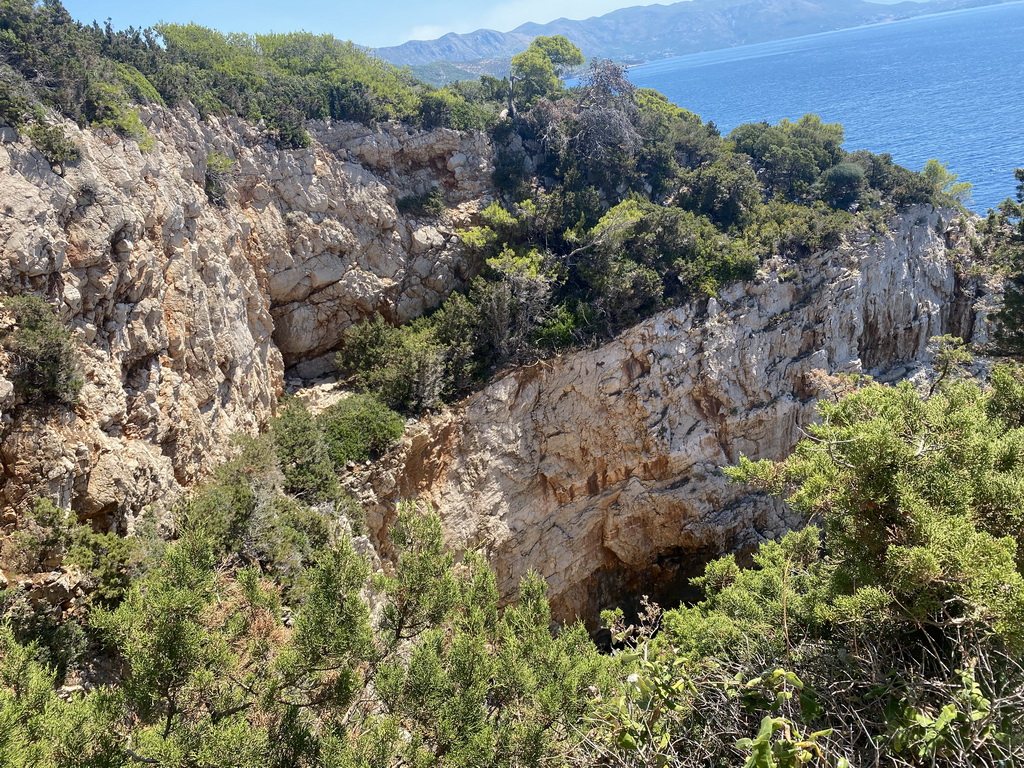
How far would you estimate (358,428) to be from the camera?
14.6 meters

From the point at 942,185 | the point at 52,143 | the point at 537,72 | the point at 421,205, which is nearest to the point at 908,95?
the point at 942,185

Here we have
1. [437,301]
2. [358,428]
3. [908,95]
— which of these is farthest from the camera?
[908,95]

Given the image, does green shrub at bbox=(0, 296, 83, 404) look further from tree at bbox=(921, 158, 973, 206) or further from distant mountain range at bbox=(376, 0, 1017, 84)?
distant mountain range at bbox=(376, 0, 1017, 84)

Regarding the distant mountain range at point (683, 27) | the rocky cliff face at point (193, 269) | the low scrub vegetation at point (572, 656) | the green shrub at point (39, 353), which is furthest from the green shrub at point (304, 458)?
the distant mountain range at point (683, 27)

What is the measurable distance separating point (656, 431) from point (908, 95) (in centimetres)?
5113

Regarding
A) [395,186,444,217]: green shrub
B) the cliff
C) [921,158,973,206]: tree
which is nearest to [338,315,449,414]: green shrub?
the cliff

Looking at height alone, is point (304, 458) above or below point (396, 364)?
below

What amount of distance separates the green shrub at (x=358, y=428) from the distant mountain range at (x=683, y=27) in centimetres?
12564

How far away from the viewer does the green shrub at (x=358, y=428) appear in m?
14.1

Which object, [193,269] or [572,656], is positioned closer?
[572,656]

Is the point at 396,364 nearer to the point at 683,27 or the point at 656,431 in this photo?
the point at 656,431

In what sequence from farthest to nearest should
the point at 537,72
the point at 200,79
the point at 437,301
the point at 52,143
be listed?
Answer: the point at 537,72 → the point at 437,301 → the point at 200,79 → the point at 52,143

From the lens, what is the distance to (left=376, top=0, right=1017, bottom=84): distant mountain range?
13525cm

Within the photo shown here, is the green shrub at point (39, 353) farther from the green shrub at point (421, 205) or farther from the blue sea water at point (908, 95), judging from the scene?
the blue sea water at point (908, 95)
